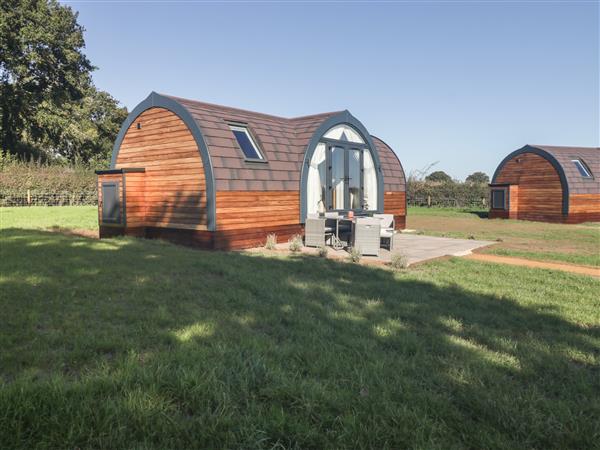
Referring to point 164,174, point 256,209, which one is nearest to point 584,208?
point 256,209

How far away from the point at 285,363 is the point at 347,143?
41.9ft

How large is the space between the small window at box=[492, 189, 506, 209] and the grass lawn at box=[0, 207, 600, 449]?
69.3ft

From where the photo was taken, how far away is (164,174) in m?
12.3

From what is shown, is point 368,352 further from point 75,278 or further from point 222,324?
point 75,278

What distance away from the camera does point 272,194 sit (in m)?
12.6

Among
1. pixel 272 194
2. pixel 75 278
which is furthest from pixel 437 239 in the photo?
pixel 75 278

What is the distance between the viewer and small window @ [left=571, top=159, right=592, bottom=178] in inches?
986

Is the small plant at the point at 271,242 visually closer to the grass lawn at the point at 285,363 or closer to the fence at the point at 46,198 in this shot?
the grass lawn at the point at 285,363

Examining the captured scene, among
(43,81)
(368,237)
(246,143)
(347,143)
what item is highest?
(43,81)

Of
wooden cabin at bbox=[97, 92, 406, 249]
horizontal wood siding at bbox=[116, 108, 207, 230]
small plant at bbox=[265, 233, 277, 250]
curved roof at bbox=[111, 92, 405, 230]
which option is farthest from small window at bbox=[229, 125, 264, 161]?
small plant at bbox=[265, 233, 277, 250]

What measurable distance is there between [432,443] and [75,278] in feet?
18.6

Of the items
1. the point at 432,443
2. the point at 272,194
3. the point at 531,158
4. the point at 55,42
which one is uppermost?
the point at 55,42

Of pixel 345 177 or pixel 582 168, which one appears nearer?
pixel 345 177

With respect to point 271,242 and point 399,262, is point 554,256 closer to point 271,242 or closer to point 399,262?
point 399,262
